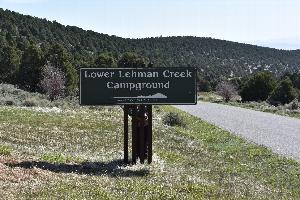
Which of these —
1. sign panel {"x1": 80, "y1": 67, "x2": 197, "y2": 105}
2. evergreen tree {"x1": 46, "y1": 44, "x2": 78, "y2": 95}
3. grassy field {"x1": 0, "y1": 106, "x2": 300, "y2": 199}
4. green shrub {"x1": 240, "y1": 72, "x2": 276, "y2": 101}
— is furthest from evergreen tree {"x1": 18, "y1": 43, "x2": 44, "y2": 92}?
sign panel {"x1": 80, "y1": 67, "x2": 197, "y2": 105}

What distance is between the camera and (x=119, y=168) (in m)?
17.4

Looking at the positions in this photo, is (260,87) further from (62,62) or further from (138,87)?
(138,87)

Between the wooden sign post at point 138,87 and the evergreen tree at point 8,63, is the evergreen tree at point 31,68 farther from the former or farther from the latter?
the wooden sign post at point 138,87

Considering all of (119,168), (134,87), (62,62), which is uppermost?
(62,62)

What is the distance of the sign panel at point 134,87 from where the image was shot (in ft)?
61.5

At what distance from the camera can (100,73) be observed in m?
18.8

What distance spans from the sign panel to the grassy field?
2.10 m

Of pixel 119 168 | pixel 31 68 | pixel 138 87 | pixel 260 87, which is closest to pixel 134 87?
pixel 138 87

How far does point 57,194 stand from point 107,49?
6531 inches

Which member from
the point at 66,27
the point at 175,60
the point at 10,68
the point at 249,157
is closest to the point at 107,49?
the point at 66,27

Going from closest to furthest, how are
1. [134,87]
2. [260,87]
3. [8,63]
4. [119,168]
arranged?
1. [119,168]
2. [134,87]
3. [8,63]
4. [260,87]

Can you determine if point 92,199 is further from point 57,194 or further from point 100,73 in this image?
point 100,73

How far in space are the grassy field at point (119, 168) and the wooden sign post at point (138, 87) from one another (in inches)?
78.5

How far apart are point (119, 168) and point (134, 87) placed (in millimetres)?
2877
